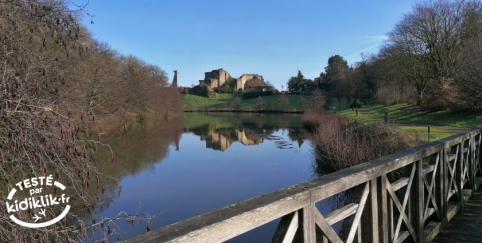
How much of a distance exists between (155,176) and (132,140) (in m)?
11.6

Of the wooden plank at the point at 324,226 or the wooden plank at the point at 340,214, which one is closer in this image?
the wooden plank at the point at 324,226

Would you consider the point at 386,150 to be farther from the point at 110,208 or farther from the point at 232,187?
the point at 110,208

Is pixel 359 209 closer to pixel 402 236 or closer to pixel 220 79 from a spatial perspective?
pixel 402 236

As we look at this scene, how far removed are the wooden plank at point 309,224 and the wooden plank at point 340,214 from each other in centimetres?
20

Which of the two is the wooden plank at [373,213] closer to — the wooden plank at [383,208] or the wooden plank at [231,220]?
the wooden plank at [383,208]

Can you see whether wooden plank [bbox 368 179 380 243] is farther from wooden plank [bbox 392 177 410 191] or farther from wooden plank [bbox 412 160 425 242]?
wooden plank [bbox 412 160 425 242]

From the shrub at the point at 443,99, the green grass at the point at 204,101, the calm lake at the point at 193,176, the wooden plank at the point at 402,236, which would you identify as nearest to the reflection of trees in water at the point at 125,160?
the calm lake at the point at 193,176

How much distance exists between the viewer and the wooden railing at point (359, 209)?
1429mm

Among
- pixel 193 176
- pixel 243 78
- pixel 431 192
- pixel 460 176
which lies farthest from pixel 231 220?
pixel 243 78

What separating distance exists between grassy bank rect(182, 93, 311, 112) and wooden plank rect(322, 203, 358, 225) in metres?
66.0

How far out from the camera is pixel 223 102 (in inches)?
3452

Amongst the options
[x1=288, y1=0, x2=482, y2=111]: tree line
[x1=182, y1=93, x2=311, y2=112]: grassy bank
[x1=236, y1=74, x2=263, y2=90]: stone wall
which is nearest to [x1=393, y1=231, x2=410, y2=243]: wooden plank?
[x1=288, y1=0, x2=482, y2=111]: tree line

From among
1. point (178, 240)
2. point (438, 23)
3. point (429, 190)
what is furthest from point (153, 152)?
point (438, 23)

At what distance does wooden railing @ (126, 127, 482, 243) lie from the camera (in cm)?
143
